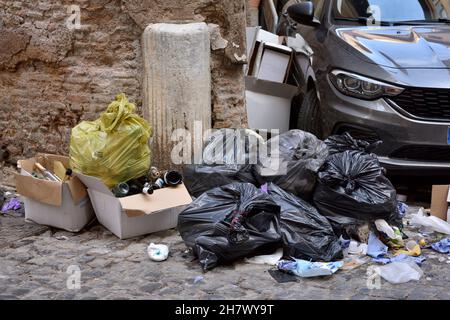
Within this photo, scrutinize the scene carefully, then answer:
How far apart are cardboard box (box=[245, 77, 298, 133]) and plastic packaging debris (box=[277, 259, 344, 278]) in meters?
2.95

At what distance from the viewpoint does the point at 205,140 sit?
208 inches

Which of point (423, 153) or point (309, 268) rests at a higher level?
→ point (423, 153)

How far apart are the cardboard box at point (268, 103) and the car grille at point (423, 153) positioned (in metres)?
1.82

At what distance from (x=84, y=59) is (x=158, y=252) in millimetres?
1943

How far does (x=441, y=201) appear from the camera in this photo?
5.11 m

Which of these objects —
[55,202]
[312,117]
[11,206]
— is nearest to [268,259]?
[55,202]

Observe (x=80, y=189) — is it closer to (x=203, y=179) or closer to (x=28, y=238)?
(x=28, y=238)

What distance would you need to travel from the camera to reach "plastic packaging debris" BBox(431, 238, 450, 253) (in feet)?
14.8

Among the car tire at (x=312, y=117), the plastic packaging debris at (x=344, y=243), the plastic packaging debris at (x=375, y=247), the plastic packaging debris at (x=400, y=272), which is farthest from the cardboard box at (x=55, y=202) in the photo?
the car tire at (x=312, y=117)

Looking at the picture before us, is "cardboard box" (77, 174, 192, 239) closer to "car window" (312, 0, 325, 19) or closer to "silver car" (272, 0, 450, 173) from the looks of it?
"silver car" (272, 0, 450, 173)

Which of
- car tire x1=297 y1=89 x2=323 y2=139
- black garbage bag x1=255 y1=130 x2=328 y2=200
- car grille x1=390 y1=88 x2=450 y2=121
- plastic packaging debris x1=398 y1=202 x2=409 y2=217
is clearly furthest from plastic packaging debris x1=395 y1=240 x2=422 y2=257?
car tire x1=297 y1=89 x2=323 y2=139

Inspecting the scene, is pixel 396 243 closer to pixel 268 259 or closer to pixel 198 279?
pixel 268 259

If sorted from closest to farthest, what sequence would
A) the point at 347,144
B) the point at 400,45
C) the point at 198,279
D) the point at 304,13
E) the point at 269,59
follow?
the point at 198,279 < the point at 347,144 < the point at 400,45 < the point at 304,13 < the point at 269,59

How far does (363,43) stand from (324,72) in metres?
0.42
